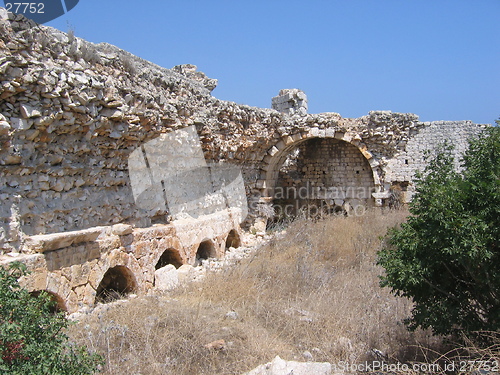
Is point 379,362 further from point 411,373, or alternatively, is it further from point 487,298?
point 487,298

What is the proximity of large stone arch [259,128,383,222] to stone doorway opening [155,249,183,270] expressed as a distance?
5.08 m

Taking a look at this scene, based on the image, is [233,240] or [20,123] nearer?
[20,123]

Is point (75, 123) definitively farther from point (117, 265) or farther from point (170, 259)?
point (170, 259)

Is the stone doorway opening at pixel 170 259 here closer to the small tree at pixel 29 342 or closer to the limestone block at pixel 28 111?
the limestone block at pixel 28 111

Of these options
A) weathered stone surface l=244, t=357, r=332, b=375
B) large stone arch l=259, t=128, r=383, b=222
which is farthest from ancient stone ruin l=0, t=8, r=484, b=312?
weathered stone surface l=244, t=357, r=332, b=375

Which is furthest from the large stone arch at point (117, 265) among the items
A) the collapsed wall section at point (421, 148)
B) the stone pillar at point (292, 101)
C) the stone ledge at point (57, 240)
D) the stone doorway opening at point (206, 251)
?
the stone pillar at point (292, 101)

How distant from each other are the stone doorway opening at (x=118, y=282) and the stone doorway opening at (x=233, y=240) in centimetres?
412

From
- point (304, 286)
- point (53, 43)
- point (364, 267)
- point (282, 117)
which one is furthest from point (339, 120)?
point (53, 43)

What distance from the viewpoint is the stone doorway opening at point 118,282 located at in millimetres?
6289

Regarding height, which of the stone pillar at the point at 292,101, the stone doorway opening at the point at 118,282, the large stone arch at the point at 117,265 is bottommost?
the stone doorway opening at the point at 118,282

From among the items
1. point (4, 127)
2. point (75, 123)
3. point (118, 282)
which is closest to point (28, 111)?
point (4, 127)

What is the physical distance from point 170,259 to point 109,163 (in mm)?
2316

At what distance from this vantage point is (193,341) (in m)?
3.89

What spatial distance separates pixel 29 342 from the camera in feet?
8.79
